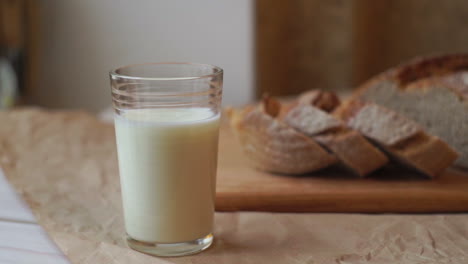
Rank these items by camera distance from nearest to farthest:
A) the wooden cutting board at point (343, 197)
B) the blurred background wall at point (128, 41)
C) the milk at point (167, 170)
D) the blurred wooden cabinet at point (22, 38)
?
the milk at point (167, 170), the wooden cutting board at point (343, 197), the blurred background wall at point (128, 41), the blurred wooden cabinet at point (22, 38)

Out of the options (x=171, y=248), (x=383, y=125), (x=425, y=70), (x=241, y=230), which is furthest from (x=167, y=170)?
(x=425, y=70)

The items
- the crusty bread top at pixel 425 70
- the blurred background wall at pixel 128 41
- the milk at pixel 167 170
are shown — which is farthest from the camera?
the blurred background wall at pixel 128 41

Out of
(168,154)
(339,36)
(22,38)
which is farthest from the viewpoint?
(22,38)

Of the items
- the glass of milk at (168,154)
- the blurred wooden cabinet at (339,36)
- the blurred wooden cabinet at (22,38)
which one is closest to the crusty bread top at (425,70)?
the glass of milk at (168,154)

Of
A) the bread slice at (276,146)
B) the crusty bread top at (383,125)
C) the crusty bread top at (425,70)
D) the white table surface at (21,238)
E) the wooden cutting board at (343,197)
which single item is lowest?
the wooden cutting board at (343,197)

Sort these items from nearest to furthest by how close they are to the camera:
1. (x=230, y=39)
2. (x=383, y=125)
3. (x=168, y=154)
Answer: (x=168, y=154) < (x=383, y=125) < (x=230, y=39)

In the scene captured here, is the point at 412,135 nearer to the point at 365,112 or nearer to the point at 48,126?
the point at 365,112

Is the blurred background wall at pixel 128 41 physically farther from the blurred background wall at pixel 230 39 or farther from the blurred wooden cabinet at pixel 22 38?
the blurred wooden cabinet at pixel 22 38

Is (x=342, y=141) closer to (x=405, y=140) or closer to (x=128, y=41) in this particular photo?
(x=405, y=140)

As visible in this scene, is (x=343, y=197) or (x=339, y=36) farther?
(x=339, y=36)
